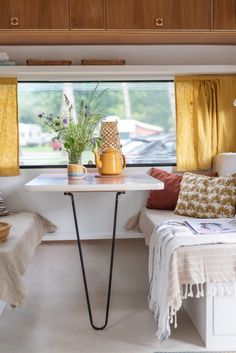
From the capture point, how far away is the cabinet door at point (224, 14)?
3.69 metres

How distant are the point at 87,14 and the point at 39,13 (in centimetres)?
40

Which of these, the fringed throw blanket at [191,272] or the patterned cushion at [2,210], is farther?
the patterned cushion at [2,210]

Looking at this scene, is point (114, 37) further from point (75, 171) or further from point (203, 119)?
point (75, 171)

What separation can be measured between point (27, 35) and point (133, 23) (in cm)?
91

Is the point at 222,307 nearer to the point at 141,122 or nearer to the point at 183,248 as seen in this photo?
the point at 183,248

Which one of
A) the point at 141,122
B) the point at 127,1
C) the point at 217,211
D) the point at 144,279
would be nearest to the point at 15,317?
the point at 144,279

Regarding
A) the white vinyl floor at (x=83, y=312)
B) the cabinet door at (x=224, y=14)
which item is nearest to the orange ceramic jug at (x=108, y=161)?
the white vinyl floor at (x=83, y=312)

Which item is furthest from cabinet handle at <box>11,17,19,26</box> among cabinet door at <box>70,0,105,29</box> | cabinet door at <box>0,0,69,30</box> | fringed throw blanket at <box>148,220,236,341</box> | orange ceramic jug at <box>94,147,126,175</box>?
fringed throw blanket at <box>148,220,236,341</box>

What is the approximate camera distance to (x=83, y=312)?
285 cm

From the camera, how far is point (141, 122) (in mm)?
4332

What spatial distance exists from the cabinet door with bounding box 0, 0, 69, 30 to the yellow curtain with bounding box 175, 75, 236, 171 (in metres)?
1.20

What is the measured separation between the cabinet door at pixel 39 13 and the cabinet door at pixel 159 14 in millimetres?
381

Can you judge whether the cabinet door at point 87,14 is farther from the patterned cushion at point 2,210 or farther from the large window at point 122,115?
the patterned cushion at point 2,210

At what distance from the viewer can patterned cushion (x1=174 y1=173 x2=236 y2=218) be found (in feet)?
11.1
